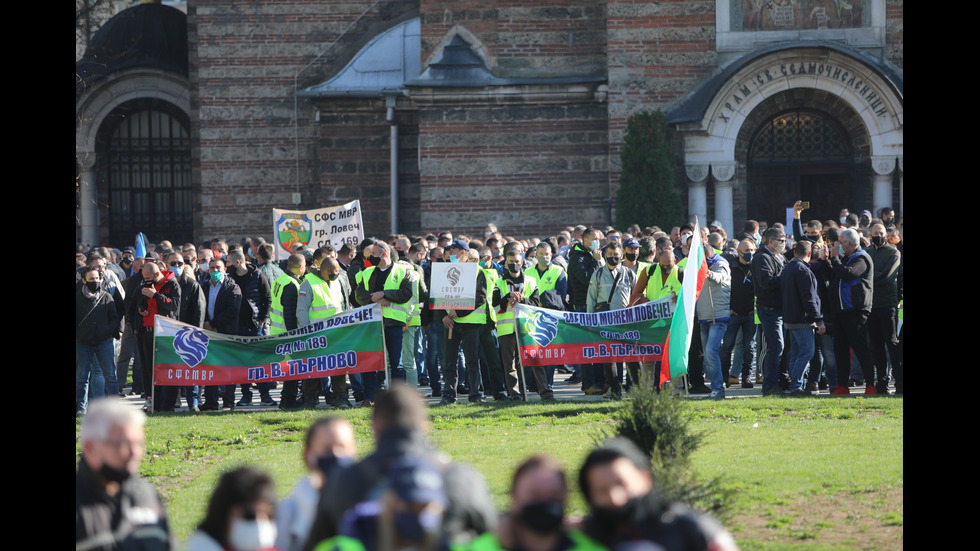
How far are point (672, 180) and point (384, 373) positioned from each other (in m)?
9.64

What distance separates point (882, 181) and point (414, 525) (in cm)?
2015

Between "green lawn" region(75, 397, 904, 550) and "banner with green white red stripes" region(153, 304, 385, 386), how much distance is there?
0.49 m

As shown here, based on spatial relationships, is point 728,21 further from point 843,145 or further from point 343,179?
point 343,179

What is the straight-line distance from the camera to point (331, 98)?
990 inches

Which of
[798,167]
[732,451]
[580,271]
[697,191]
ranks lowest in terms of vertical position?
[732,451]

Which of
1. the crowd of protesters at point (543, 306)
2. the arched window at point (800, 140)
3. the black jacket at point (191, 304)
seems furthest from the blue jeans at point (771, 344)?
the arched window at point (800, 140)

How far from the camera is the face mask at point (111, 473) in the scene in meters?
5.01

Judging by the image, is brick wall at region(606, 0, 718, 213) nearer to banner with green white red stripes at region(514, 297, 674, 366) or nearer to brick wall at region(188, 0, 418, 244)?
brick wall at region(188, 0, 418, 244)

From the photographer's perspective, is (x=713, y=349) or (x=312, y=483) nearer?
(x=312, y=483)

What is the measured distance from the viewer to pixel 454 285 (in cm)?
1370

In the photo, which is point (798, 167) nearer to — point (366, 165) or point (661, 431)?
point (366, 165)

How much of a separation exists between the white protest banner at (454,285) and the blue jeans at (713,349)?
276 centimetres

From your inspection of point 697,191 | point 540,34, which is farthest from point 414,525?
point 540,34

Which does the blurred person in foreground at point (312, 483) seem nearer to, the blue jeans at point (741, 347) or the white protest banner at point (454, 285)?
the white protest banner at point (454, 285)
